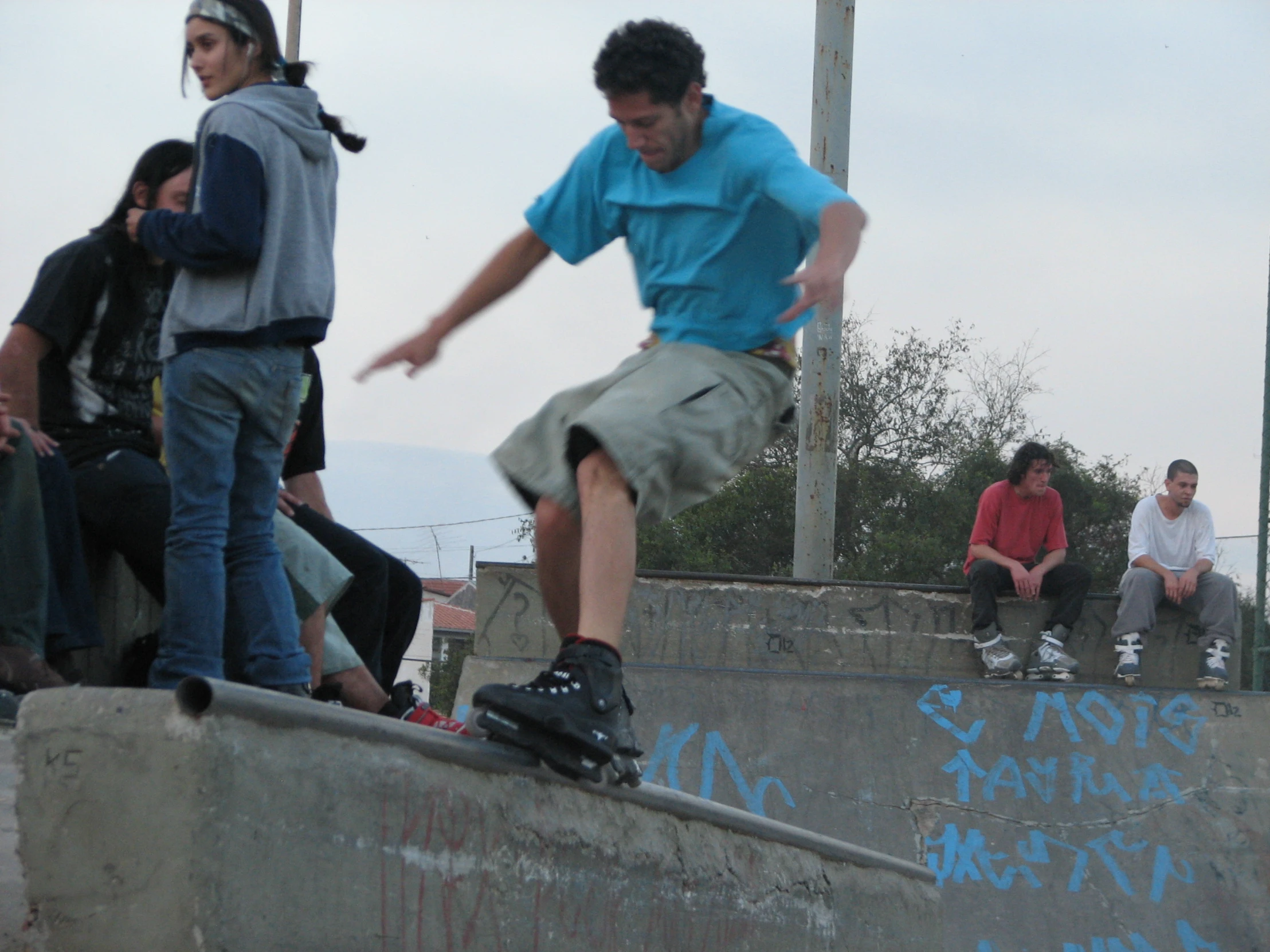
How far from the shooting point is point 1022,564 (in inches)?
345

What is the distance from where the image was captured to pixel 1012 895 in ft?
23.0

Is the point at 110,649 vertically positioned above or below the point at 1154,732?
above

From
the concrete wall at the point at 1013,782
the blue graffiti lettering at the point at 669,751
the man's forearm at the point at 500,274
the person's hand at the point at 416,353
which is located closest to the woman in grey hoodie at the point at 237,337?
the person's hand at the point at 416,353

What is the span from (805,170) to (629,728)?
125cm

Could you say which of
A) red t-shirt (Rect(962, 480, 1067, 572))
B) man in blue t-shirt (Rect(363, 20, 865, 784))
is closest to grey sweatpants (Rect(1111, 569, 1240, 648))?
red t-shirt (Rect(962, 480, 1067, 572))

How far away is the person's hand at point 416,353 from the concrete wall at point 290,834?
1.08 metres

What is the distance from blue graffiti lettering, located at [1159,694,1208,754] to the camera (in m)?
7.41

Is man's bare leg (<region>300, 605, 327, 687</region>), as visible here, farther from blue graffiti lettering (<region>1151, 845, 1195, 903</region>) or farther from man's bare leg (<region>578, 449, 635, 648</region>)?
blue graffiti lettering (<region>1151, 845, 1195, 903</region>)

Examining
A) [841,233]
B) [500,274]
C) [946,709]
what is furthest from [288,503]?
[946,709]

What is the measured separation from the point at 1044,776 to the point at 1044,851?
40 cm

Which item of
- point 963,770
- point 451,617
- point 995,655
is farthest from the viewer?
point 451,617

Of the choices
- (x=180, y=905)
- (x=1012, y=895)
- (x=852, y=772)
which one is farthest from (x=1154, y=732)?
(x=180, y=905)

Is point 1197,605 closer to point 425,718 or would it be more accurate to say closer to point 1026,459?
point 1026,459

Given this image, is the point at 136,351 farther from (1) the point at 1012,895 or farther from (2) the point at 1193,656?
(2) the point at 1193,656
